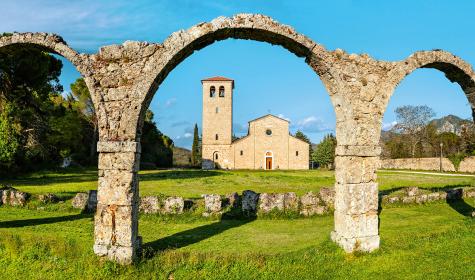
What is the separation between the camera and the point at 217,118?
60094 millimetres

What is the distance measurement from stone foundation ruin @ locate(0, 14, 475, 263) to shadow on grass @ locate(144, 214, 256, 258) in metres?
0.89

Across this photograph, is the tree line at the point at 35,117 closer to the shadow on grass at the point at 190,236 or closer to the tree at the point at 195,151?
the shadow on grass at the point at 190,236

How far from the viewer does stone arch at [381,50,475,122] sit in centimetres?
964

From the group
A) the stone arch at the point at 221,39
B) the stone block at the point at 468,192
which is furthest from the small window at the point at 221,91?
the stone arch at the point at 221,39

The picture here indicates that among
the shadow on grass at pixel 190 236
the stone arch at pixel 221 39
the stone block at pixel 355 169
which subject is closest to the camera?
the stone arch at pixel 221 39

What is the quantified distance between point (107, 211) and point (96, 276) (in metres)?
1.34

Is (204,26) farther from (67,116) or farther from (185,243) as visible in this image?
(67,116)

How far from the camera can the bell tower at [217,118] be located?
195 feet

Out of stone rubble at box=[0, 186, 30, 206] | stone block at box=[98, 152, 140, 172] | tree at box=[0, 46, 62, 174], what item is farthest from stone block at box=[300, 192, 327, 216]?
tree at box=[0, 46, 62, 174]

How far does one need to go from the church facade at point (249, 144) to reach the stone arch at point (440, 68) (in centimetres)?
4692

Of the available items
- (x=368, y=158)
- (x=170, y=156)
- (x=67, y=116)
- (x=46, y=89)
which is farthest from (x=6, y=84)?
(x=170, y=156)

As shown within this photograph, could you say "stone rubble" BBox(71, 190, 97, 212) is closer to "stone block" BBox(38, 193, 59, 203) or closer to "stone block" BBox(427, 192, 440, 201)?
"stone block" BBox(38, 193, 59, 203)

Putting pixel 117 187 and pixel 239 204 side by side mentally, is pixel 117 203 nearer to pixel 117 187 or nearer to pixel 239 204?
pixel 117 187

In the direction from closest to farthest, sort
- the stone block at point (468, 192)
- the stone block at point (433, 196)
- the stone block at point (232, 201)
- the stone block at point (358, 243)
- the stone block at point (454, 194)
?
the stone block at point (358, 243), the stone block at point (232, 201), the stone block at point (433, 196), the stone block at point (454, 194), the stone block at point (468, 192)
